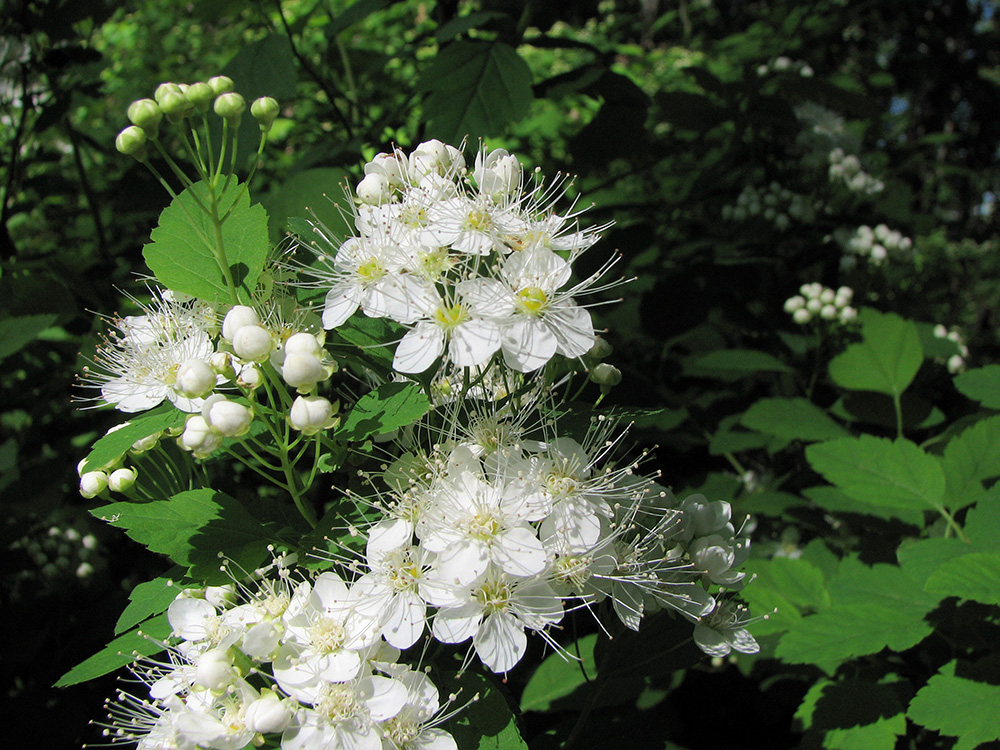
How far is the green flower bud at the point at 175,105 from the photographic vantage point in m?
1.08

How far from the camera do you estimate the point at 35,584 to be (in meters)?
2.68

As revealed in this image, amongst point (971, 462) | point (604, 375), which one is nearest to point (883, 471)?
point (971, 462)

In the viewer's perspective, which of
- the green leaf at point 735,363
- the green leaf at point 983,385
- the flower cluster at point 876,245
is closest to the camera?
the green leaf at point 983,385

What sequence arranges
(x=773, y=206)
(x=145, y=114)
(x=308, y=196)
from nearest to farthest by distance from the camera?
(x=145, y=114)
(x=308, y=196)
(x=773, y=206)

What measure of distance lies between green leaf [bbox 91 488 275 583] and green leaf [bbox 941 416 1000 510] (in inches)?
64.6

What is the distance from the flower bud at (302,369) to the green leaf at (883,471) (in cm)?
137

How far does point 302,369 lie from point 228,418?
0.40 ft

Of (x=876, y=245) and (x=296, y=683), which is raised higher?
(x=296, y=683)

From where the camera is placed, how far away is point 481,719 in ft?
3.74

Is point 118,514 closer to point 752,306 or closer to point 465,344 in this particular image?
point 465,344

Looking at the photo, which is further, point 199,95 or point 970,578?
point 970,578

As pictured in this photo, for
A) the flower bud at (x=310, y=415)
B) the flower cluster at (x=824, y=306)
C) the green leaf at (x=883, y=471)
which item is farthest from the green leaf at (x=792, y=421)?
the flower bud at (x=310, y=415)

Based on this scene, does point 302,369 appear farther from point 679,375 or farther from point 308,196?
point 679,375

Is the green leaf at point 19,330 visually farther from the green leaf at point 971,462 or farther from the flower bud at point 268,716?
the green leaf at point 971,462
